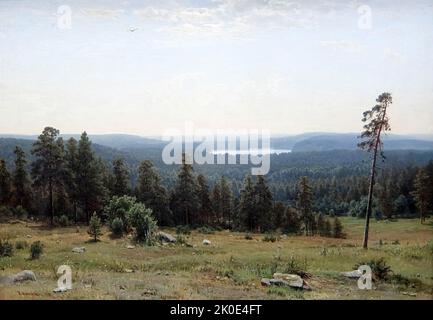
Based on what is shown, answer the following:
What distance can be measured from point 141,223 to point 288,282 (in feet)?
39.9

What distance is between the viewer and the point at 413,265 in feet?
58.7

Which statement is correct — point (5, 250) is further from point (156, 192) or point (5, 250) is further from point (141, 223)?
point (156, 192)

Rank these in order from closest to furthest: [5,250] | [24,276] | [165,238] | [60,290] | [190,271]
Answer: [60,290] → [24,276] → [190,271] → [5,250] → [165,238]

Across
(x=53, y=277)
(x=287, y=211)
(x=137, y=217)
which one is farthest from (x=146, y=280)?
(x=287, y=211)

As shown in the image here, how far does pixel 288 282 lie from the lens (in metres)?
15.5

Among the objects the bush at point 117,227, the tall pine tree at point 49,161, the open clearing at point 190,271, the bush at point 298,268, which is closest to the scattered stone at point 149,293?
the open clearing at point 190,271

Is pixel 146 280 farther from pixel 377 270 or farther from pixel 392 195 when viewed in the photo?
pixel 392 195

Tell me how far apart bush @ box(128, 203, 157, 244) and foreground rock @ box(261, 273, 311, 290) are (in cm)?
1042

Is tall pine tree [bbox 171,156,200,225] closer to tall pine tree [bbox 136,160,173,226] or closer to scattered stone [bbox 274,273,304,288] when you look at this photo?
tall pine tree [bbox 136,160,173,226]

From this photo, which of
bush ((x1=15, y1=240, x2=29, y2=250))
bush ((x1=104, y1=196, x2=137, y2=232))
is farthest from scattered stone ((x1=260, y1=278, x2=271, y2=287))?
bush ((x1=104, y1=196, x2=137, y2=232))

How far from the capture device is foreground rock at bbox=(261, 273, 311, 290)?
1533 centimetres

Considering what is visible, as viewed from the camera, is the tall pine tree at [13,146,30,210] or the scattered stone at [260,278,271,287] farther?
the tall pine tree at [13,146,30,210]

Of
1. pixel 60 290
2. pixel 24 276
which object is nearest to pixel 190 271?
pixel 60 290
